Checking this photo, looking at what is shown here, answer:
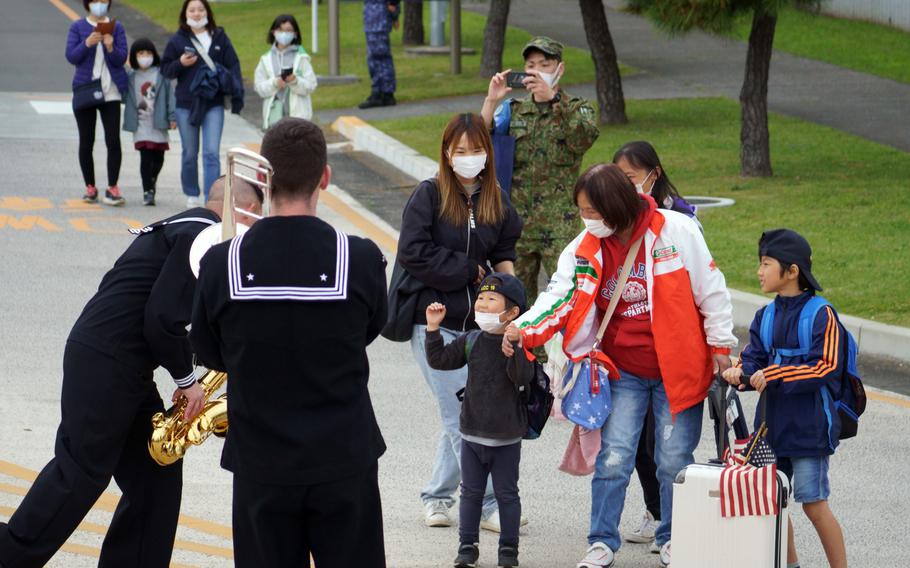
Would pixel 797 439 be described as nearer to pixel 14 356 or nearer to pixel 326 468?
pixel 326 468

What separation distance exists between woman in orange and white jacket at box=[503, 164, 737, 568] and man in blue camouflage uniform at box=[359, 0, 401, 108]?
13.8 metres

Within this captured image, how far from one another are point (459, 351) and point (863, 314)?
439cm

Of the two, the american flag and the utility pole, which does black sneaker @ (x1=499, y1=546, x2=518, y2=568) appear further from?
the utility pole

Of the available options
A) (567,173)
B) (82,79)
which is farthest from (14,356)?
(82,79)

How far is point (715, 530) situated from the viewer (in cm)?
513

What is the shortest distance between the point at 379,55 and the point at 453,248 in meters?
13.4

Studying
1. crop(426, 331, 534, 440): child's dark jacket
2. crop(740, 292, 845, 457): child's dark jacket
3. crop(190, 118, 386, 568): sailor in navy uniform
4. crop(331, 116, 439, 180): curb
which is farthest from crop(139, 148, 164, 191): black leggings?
crop(190, 118, 386, 568): sailor in navy uniform

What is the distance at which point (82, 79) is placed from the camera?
1312 cm

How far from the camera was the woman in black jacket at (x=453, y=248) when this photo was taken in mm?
6273

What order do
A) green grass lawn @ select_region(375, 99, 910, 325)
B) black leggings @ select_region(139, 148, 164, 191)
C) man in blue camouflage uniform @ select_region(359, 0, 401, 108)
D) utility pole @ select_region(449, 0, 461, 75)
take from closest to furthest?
green grass lawn @ select_region(375, 99, 910, 325)
black leggings @ select_region(139, 148, 164, 191)
man in blue camouflage uniform @ select_region(359, 0, 401, 108)
utility pole @ select_region(449, 0, 461, 75)

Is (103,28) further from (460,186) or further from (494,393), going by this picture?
(494,393)

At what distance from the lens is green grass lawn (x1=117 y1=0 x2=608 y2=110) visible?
68.9 feet

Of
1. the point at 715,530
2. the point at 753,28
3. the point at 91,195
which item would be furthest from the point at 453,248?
the point at 753,28

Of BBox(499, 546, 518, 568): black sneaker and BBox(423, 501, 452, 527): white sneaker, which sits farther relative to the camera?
BBox(423, 501, 452, 527): white sneaker
